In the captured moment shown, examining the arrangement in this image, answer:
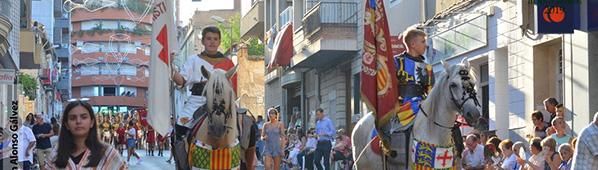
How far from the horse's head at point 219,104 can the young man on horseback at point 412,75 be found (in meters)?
1.48

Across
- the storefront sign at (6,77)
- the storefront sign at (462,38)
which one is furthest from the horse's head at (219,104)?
the storefront sign at (6,77)

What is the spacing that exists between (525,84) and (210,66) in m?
11.0

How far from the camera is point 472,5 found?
79.6 feet

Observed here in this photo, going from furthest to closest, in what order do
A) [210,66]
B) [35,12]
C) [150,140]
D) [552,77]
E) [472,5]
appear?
[35,12]
[150,140]
[472,5]
[552,77]
[210,66]

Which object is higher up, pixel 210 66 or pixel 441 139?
pixel 210 66

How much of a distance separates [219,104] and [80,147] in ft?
7.55

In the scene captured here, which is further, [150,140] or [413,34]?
[150,140]

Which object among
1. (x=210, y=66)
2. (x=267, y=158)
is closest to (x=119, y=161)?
(x=210, y=66)

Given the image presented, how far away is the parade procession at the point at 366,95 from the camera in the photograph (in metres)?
10.8

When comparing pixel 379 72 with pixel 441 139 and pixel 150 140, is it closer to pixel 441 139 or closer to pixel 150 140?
pixel 441 139

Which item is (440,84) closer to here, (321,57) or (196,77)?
(196,77)

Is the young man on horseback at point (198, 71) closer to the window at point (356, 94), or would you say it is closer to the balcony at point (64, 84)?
the window at point (356, 94)

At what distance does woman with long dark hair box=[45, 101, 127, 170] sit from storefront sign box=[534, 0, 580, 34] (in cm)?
1022

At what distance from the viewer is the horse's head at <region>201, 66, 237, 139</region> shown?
35.1ft
